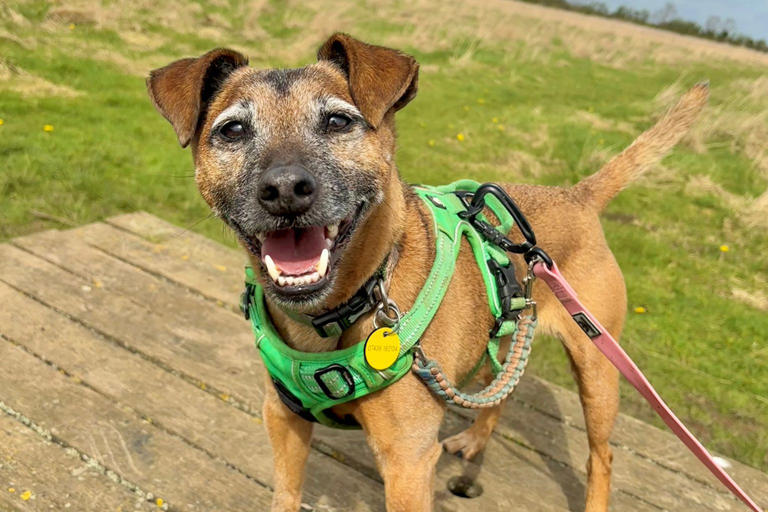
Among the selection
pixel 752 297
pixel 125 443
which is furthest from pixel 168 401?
pixel 752 297

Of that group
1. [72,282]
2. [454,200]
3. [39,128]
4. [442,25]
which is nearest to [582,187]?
[454,200]

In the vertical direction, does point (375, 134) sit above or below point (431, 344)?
above

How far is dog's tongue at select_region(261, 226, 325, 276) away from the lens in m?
2.16

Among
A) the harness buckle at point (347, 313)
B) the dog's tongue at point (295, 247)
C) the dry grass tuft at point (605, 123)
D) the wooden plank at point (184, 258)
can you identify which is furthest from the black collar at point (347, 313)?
the dry grass tuft at point (605, 123)

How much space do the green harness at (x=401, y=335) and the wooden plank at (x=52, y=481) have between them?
3.80ft

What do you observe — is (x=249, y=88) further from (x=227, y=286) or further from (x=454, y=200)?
(x=227, y=286)

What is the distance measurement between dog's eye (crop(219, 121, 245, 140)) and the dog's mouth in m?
0.42

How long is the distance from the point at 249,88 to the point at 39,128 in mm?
6845

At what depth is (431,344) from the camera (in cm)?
247

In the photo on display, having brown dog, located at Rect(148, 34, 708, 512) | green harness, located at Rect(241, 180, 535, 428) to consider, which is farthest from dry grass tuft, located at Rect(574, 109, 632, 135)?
brown dog, located at Rect(148, 34, 708, 512)

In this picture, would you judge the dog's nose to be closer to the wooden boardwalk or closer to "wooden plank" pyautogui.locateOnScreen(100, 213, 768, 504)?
the wooden boardwalk

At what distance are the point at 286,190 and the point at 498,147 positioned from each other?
8.39m

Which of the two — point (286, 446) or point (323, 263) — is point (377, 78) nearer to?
point (323, 263)

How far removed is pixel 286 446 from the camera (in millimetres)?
2693
